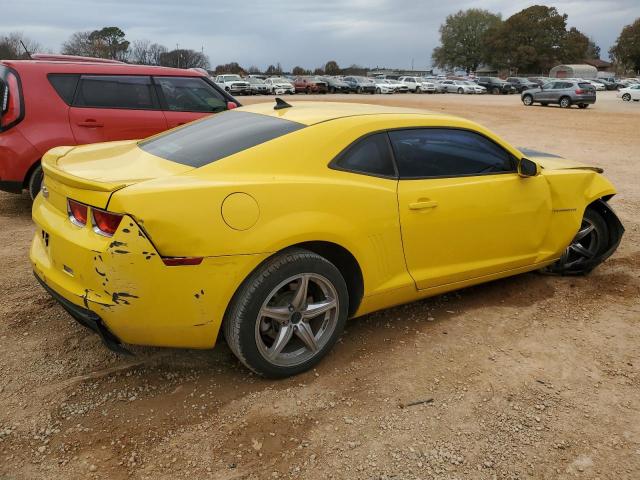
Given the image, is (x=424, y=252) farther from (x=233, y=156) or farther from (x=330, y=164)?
(x=233, y=156)

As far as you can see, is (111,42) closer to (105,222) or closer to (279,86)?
(279,86)

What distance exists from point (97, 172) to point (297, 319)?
4.26 feet

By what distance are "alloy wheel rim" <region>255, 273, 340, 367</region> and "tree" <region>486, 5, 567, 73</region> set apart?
9696cm

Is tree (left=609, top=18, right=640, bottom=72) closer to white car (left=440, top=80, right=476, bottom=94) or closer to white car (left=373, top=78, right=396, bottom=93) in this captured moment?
white car (left=440, top=80, right=476, bottom=94)

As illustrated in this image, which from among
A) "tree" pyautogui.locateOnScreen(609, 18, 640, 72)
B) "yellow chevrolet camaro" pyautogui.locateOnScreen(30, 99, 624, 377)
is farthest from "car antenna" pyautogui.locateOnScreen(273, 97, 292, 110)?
"tree" pyautogui.locateOnScreen(609, 18, 640, 72)

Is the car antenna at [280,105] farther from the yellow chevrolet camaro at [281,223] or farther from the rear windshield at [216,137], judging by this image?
the rear windshield at [216,137]

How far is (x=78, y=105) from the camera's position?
5875mm

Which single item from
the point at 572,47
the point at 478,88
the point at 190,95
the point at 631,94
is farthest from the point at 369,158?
the point at 572,47

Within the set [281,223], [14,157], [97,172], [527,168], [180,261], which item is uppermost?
[97,172]

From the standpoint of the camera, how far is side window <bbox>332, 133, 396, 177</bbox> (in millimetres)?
3092

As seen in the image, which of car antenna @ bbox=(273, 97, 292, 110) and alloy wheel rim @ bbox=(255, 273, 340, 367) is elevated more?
car antenna @ bbox=(273, 97, 292, 110)

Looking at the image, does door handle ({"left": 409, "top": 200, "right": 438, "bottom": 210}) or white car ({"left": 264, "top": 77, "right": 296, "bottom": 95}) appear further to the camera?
white car ({"left": 264, "top": 77, "right": 296, "bottom": 95})

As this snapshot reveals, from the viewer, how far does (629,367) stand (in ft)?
10.5

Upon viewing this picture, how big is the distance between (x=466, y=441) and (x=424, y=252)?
46.8 inches
